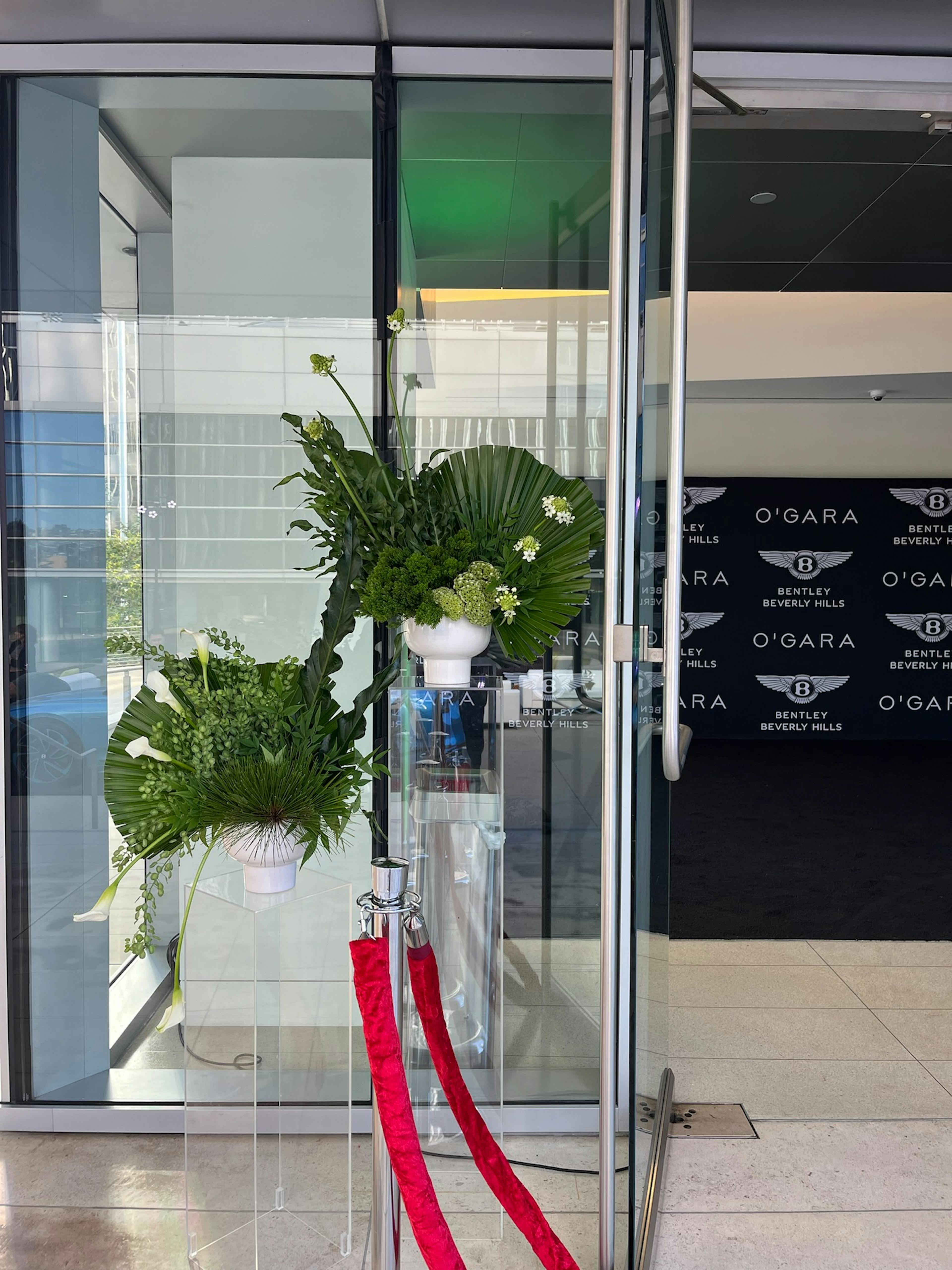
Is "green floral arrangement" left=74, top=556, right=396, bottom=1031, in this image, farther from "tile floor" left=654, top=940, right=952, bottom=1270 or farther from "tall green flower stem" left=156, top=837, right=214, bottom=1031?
"tile floor" left=654, top=940, right=952, bottom=1270

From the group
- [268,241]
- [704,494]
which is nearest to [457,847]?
[268,241]

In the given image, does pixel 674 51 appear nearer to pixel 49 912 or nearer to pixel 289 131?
pixel 289 131

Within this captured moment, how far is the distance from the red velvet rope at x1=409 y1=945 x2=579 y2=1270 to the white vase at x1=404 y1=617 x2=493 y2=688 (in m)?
0.52

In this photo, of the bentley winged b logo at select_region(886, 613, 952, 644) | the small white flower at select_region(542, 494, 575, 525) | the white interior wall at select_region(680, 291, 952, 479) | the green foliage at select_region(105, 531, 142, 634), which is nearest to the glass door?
the small white flower at select_region(542, 494, 575, 525)

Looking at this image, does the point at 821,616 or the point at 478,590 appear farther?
the point at 821,616

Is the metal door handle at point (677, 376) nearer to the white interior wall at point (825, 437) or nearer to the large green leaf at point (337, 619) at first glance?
the large green leaf at point (337, 619)

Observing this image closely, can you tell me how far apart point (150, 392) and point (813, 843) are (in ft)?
15.0

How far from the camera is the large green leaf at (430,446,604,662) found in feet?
6.52

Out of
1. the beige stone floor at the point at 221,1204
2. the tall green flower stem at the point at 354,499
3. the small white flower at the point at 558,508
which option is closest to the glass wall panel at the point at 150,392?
the beige stone floor at the point at 221,1204

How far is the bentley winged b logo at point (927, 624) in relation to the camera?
30.1ft

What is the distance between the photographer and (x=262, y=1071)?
1886 millimetres

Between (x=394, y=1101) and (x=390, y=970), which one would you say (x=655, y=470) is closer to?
(x=390, y=970)

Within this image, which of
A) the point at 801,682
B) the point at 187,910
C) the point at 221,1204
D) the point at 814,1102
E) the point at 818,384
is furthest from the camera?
the point at 801,682

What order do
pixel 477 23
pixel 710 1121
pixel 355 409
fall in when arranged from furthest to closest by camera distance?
pixel 710 1121 < pixel 477 23 < pixel 355 409
